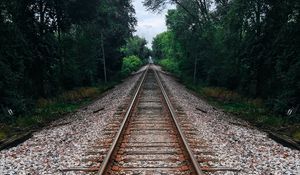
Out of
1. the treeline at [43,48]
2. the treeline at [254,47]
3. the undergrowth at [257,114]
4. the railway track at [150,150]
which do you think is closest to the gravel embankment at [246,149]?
the railway track at [150,150]

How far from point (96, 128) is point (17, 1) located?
9434 millimetres

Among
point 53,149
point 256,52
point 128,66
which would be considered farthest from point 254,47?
point 128,66

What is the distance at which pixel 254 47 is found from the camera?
20.2 meters

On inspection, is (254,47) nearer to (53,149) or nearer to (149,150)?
(149,150)

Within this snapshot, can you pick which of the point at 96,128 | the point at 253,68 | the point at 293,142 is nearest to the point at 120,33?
the point at 253,68

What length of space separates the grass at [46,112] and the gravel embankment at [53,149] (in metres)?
1.01

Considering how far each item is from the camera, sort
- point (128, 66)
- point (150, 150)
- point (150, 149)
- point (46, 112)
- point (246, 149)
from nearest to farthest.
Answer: point (150, 150)
point (150, 149)
point (246, 149)
point (46, 112)
point (128, 66)

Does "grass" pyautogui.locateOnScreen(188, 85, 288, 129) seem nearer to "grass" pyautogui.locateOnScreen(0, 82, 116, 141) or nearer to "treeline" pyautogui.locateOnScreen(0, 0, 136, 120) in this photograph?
"grass" pyautogui.locateOnScreen(0, 82, 116, 141)

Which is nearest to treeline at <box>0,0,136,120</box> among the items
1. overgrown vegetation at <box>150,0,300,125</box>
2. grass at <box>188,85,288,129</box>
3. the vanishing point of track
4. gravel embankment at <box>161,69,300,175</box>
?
the vanishing point of track

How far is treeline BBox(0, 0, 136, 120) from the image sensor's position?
15266 mm

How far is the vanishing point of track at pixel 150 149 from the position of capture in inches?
277

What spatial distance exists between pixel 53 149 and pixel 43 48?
12.2 m

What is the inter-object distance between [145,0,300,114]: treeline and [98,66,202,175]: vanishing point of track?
642 cm

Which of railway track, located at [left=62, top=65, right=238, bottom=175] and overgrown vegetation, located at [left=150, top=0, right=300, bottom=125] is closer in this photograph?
railway track, located at [left=62, top=65, right=238, bottom=175]
